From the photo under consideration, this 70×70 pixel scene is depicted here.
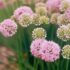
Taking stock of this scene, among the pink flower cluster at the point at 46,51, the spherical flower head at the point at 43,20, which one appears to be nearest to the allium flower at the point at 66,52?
the pink flower cluster at the point at 46,51

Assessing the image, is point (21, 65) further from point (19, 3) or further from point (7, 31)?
point (19, 3)

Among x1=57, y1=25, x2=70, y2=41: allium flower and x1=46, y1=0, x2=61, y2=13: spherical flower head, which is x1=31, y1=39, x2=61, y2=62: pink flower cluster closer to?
x1=57, y1=25, x2=70, y2=41: allium flower

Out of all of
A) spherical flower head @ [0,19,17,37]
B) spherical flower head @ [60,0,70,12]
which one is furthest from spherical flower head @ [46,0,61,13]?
spherical flower head @ [0,19,17,37]

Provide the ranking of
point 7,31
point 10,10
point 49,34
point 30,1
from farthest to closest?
point 30,1 → point 10,10 → point 49,34 → point 7,31

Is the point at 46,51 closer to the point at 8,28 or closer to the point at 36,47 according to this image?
the point at 36,47

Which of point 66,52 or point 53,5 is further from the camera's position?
point 53,5

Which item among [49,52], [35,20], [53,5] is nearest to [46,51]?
[49,52]

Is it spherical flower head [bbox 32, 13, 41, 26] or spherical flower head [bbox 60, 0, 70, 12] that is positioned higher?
spherical flower head [bbox 60, 0, 70, 12]

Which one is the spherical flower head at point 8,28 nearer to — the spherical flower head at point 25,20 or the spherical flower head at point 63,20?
the spherical flower head at point 25,20

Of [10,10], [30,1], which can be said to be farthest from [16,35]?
[30,1]
